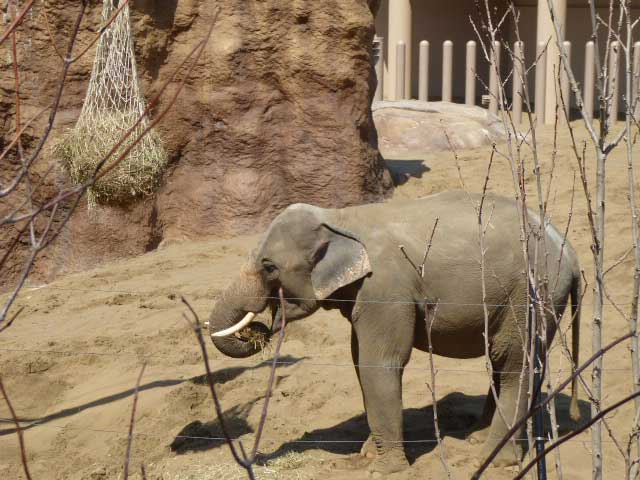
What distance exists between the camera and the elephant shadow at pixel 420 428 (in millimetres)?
5582

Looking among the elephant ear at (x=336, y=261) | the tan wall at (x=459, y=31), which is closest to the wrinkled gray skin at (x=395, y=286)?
the elephant ear at (x=336, y=261)

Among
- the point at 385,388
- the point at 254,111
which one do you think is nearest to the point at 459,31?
the point at 254,111

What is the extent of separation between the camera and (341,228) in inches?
208

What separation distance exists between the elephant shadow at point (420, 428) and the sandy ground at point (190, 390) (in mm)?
12

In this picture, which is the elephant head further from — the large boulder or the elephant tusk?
the large boulder

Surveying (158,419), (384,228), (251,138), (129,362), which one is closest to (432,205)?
(384,228)

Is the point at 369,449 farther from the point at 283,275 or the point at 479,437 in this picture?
the point at 283,275

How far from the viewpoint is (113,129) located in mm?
8719

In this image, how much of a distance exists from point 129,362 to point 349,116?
12.5 feet

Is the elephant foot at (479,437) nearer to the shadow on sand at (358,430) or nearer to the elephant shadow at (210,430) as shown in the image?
the shadow on sand at (358,430)

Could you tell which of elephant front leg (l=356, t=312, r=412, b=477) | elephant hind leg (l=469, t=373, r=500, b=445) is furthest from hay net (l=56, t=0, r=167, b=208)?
elephant hind leg (l=469, t=373, r=500, b=445)

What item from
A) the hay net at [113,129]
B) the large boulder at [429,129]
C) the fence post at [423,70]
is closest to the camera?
the hay net at [113,129]

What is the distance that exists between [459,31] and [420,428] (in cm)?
1490

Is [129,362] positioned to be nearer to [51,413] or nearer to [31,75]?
[51,413]
